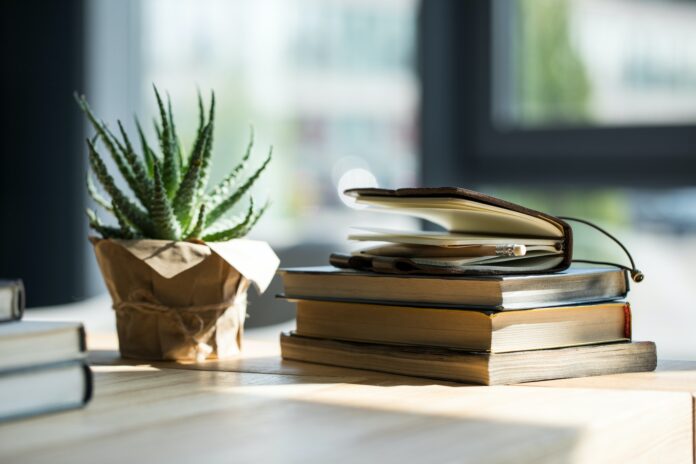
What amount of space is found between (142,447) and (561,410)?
31 cm

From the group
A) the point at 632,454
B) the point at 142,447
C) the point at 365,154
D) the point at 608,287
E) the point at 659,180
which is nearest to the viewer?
the point at 142,447

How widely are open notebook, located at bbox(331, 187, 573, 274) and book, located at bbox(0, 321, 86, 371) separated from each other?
1.15 feet

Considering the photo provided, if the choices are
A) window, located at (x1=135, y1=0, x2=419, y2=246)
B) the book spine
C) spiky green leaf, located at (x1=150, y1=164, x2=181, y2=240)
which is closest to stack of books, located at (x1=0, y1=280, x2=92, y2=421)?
spiky green leaf, located at (x1=150, y1=164, x2=181, y2=240)

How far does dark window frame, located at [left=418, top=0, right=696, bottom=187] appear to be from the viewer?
2557 millimetres

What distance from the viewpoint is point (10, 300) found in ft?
2.34

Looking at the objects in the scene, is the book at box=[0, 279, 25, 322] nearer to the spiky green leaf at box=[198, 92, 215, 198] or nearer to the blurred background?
the spiky green leaf at box=[198, 92, 215, 198]

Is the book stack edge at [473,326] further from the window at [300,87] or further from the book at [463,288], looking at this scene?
the window at [300,87]

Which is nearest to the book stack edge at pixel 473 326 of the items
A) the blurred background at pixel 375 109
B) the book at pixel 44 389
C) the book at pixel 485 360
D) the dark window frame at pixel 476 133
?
the book at pixel 485 360

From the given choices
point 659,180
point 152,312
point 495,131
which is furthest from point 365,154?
point 152,312

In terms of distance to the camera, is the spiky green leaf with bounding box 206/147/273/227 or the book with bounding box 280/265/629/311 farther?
the spiky green leaf with bounding box 206/147/273/227

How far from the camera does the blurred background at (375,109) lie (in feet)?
8.25

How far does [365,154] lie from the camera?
3.33m

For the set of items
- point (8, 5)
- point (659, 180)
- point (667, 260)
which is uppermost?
point (8, 5)

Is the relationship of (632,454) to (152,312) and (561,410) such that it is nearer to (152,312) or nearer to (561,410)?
(561,410)
